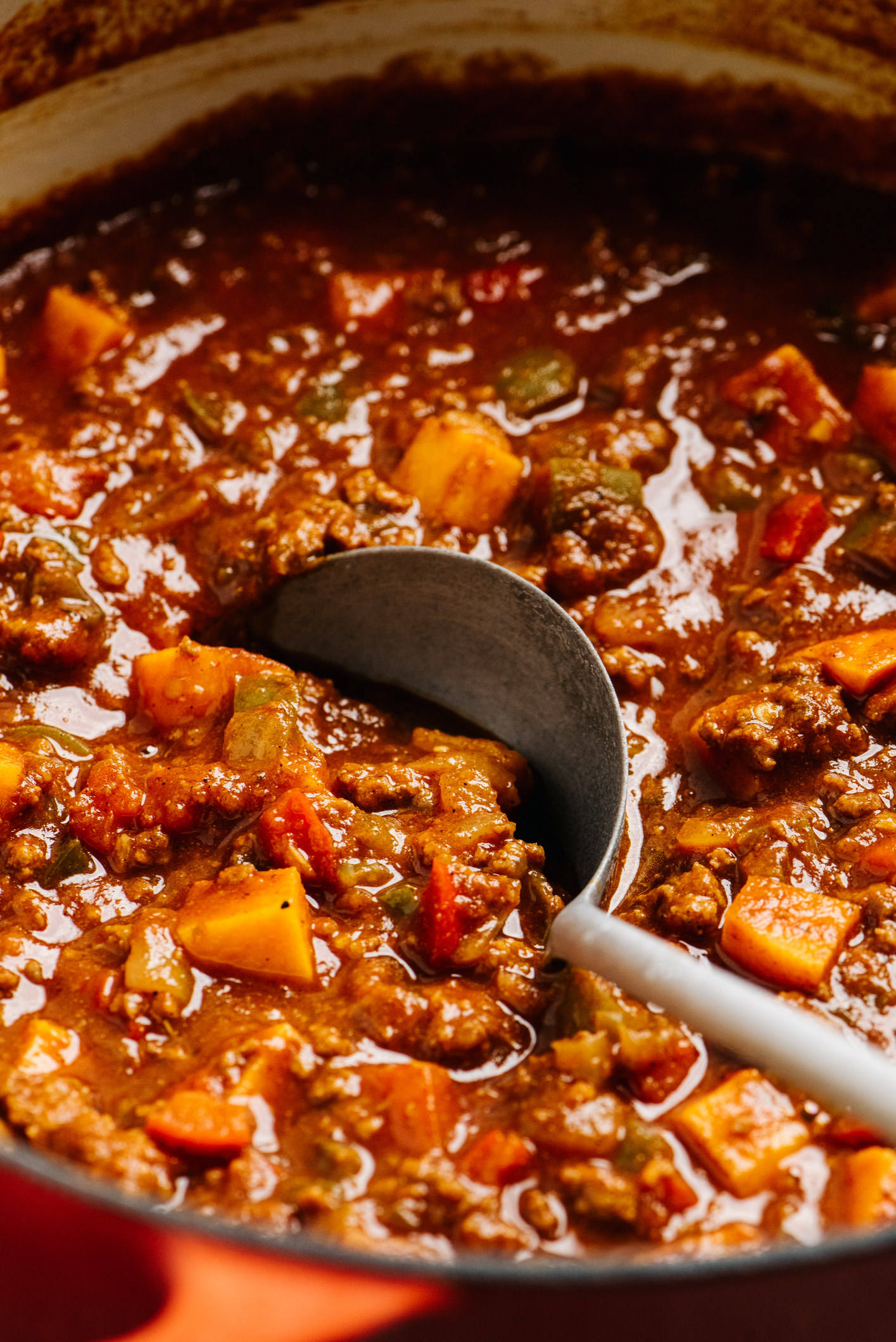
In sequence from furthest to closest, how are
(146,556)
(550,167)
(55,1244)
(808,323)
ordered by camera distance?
1. (550,167)
2. (808,323)
3. (146,556)
4. (55,1244)

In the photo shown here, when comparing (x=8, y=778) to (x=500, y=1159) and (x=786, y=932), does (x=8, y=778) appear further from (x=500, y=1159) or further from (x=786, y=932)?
(x=786, y=932)

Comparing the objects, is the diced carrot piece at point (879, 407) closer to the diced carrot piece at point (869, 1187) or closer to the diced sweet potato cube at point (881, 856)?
the diced sweet potato cube at point (881, 856)

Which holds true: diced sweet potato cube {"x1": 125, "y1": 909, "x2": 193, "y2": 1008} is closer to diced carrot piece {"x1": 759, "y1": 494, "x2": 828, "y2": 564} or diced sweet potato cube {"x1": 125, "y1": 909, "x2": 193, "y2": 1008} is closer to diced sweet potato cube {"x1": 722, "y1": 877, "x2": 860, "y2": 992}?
diced sweet potato cube {"x1": 722, "y1": 877, "x2": 860, "y2": 992}

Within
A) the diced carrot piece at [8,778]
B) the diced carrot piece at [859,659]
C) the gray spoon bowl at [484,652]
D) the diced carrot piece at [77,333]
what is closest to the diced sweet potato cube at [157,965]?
the diced carrot piece at [8,778]

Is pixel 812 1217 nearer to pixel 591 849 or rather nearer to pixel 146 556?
pixel 591 849

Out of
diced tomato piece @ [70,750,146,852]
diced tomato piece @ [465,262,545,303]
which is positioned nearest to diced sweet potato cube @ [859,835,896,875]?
diced tomato piece @ [70,750,146,852]

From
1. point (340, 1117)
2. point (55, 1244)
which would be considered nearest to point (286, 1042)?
point (340, 1117)

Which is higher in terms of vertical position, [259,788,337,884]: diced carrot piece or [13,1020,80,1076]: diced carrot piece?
[259,788,337,884]: diced carrot piece
